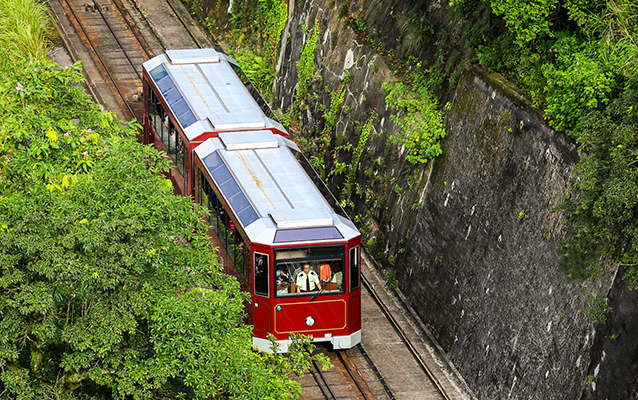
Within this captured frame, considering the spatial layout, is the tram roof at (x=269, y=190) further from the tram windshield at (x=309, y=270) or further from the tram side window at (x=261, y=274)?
the tram side window at (x=261, y=274)

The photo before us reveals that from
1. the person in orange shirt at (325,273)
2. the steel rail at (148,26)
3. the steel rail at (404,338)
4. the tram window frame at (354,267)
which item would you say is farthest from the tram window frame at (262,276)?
the steel rail at (148,26)

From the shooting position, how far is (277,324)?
19.0 m

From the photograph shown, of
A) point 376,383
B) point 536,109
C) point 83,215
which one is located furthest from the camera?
point 376,383

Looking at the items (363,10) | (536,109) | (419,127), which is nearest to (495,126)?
(536,109)

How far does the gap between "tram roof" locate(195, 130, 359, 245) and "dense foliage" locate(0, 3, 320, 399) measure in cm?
383

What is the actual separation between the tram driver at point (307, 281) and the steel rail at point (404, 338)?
10.6 feet

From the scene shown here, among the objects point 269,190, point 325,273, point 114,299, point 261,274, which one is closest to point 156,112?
point 269,190

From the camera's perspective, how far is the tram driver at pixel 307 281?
18.8 m

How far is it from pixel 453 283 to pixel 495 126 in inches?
140

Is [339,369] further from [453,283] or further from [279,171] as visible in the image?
[279,171]

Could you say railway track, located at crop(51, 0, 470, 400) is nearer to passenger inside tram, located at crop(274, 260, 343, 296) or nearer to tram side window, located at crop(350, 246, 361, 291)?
tram side window, located at crop(350, 246, 361, 291)

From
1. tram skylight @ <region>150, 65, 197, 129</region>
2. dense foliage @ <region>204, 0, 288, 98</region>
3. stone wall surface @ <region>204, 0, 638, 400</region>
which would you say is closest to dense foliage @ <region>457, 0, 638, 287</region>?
stone wall surface @ <region>204, 0, 638, 400</region>

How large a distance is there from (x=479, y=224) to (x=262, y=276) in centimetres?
480

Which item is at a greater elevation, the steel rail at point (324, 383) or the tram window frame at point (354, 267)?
the tram window frame at point (354, 267)
